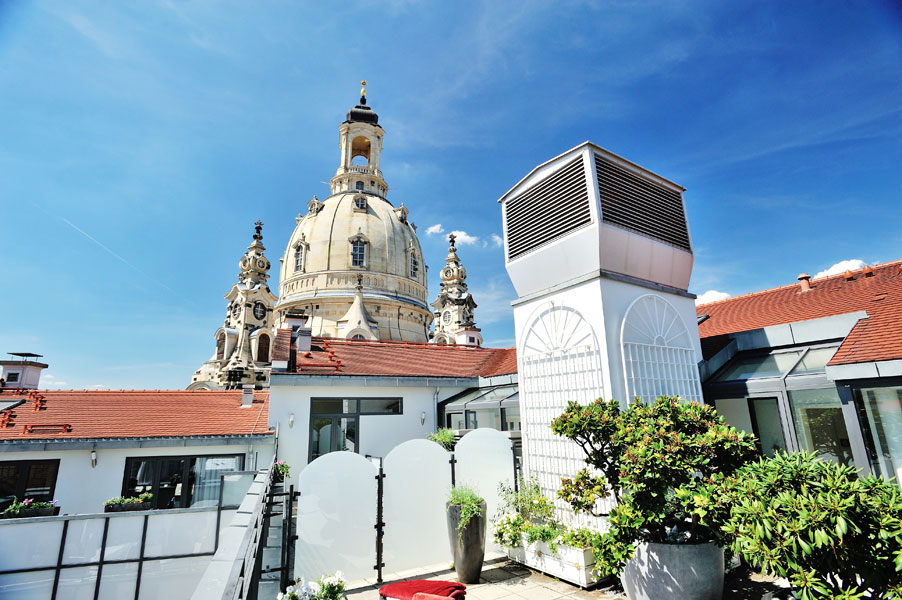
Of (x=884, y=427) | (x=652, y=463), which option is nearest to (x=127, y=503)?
(x=652, y=463)

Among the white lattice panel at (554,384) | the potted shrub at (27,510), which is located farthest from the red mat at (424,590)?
the potted shrub at (27,510)

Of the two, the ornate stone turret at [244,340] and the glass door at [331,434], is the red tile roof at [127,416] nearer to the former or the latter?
the glass door at [331,434]

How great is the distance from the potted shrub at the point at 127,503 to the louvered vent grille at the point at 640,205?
37.3ft

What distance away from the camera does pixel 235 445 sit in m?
11.3

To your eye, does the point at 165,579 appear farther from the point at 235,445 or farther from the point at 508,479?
the point at 508,479

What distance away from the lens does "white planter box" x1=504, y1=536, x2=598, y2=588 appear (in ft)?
21.1

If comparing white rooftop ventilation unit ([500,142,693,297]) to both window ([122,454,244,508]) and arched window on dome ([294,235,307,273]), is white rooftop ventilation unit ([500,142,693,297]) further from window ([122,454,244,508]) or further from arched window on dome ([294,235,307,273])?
arched window on dome ([294,235,307,273])

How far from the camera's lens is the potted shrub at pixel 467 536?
22.0 ft

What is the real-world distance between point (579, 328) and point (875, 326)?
14.9 ft

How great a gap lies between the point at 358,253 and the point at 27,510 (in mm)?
34990

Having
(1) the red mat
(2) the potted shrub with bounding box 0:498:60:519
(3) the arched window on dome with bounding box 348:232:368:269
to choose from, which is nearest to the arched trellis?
(1) the red mat

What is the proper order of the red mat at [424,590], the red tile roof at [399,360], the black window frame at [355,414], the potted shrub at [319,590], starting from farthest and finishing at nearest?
the red tile roof at [399,360], the black window frame at [355,414], the red mat at [424,590], the potted shrub at [319,590]

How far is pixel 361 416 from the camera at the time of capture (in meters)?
12.4

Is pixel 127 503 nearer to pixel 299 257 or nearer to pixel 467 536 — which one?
pixel 467 536
